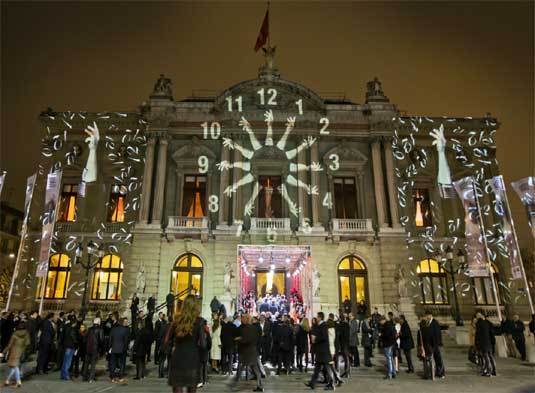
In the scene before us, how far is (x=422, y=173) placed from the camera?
2555 centimetres

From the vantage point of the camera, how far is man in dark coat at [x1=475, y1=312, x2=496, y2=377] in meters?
11.3

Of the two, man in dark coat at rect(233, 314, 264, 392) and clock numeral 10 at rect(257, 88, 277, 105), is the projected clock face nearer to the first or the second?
clock numeral 10 at rect(257, 88, 277, 105)

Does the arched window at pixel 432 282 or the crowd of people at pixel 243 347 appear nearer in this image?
the crowd of people at pixel 243 347

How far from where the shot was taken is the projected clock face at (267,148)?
2408 centimetres

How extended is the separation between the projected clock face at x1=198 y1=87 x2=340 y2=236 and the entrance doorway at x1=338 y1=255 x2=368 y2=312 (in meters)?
3.78

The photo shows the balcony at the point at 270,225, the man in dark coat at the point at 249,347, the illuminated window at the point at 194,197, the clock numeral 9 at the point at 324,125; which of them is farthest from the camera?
the clock numeral 9 at the point at 324,125

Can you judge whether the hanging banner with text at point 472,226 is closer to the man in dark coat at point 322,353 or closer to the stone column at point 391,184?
the stone column at point 391,184

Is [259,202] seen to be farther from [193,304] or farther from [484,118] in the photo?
[193,304]

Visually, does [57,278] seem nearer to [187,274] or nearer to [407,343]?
[187,274]

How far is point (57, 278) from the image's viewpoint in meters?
23.5

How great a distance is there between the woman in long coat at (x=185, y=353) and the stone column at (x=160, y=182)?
18.1m

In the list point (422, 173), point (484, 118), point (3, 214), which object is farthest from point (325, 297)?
point (3, 214)

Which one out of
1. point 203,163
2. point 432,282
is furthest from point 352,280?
point 203,163

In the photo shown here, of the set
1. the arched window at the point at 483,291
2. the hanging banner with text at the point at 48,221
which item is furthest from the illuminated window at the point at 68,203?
the arched window at the point at 483,291
